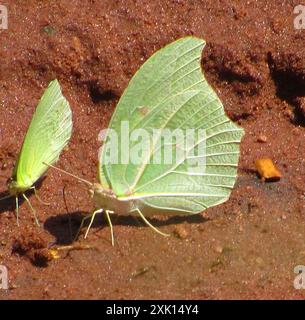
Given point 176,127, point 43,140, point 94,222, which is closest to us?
point 176,127

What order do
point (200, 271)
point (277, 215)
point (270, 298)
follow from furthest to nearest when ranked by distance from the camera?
point (277, 215)
point (200, 271)
point (270, 298)

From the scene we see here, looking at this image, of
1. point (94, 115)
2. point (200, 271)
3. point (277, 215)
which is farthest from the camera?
point (94, 115)

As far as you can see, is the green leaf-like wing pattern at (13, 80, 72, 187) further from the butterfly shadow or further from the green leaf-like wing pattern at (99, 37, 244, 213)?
the green leaf-like wing pattern at (99, 37, 244, 213)

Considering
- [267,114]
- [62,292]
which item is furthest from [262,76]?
[62,292]

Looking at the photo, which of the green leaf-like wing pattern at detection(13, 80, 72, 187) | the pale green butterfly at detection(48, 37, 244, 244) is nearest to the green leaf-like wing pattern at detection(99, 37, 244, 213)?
the pale green butterfly at detection(48, 37, 244, 244)

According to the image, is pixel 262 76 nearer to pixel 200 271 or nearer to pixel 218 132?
pixel 218 132

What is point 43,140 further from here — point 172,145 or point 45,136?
point 172,145

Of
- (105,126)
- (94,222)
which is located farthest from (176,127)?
(105,126)
